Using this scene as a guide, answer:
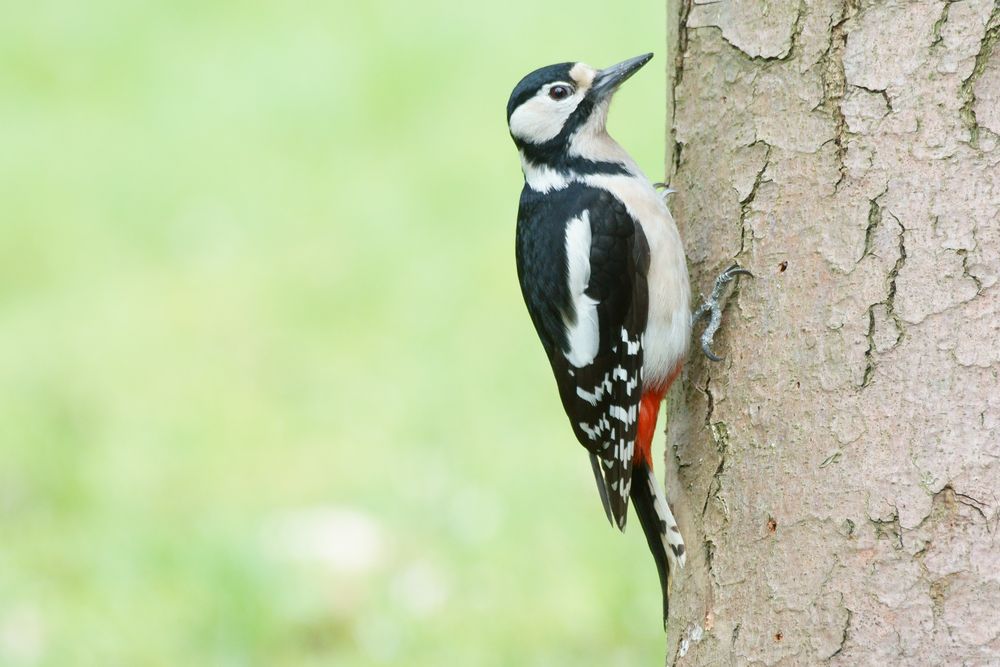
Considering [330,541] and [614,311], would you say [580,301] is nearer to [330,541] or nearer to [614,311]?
[614,311]

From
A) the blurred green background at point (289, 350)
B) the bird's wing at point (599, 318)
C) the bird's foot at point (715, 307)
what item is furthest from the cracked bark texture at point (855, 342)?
the blurred green background at point (289, 350)

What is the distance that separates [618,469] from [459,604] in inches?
72.9

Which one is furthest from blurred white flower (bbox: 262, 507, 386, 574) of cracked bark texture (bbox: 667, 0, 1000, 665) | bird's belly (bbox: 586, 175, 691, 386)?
cracked bark texture (bbox: 667, 0, 1000, 665)

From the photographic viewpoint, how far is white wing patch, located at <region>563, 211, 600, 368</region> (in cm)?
317

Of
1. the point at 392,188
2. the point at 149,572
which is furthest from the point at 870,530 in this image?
the point at 392,188

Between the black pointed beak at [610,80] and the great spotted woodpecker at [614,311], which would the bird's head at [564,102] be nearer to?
the black pointed beak at [610,80]

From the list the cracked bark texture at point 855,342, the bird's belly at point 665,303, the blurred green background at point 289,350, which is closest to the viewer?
the cracked bark texture at point 855,342

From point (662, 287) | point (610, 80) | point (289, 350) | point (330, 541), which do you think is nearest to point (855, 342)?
point (662, 287)

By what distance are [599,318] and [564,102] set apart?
2.15ft

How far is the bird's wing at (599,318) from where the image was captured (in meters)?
3.11

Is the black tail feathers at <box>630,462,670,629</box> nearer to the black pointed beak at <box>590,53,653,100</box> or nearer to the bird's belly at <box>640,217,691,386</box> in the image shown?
the bird's belly at <box>640,217,691,386</box>

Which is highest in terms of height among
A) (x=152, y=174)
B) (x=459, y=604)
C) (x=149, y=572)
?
(x=152, y=174)

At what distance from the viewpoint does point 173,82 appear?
8688mm

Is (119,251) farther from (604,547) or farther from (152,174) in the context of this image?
(604,547)
